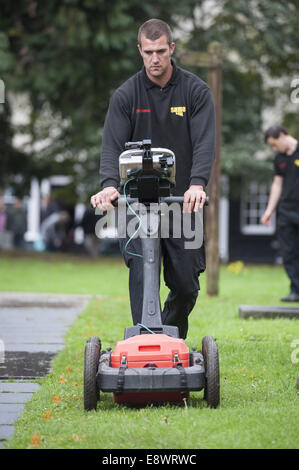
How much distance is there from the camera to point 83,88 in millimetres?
18641

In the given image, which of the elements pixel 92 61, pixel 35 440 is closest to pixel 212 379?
pixel 35 440

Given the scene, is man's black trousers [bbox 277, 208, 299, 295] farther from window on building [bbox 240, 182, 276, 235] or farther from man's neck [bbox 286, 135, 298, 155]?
window on building [bbox 240, 182, 276, 235]

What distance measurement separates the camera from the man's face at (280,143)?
9328 millimetres

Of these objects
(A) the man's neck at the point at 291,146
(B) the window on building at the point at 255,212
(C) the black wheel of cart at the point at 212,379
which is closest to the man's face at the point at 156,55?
(C) the black wheel of cart at the point at 212,379

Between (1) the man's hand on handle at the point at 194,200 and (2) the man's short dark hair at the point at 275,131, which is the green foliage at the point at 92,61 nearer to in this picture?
(2) the man's short dark hair at the point at 275,131

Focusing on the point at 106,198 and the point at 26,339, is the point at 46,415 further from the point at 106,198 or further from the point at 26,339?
the point at 26,339

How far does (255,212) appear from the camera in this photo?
87.6 ft

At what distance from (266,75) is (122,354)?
19.6 m

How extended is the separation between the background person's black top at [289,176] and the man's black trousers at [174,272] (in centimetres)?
494

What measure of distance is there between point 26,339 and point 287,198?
4.34 metres

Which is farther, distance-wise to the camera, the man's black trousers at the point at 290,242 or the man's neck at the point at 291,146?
the man's black trousers at the point at 290,242

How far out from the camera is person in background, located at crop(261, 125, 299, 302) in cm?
940
